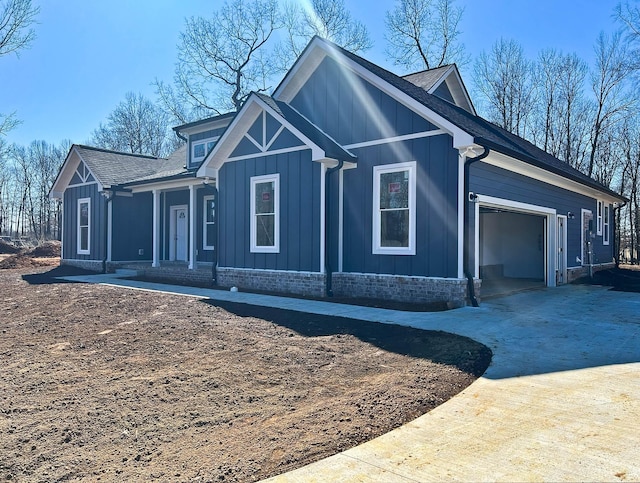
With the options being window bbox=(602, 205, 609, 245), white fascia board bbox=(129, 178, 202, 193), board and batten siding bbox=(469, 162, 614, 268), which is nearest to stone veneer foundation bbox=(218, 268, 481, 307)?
board and batten siding bbox=(469, 162, 614, 268)

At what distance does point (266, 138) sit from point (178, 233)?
7.47 metres

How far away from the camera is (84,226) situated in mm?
18516

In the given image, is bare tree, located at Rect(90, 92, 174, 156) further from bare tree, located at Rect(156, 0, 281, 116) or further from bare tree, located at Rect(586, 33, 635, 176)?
bare tree, located at Rect(586, 33, 635, 176)

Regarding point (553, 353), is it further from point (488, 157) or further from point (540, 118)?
point (540, 118)

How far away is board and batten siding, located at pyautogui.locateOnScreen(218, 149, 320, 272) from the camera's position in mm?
10633

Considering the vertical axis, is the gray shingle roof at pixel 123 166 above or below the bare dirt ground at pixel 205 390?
above

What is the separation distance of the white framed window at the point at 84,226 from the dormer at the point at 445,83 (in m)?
13.2

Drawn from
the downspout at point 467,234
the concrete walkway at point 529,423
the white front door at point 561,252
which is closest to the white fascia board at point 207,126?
the downspout at point 467,234

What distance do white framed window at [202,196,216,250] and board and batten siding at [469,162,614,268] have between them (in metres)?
9.37

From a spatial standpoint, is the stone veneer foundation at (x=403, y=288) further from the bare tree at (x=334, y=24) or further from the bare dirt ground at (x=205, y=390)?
the bare tree at (x=334, y=24)

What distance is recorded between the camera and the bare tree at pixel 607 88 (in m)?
27.3

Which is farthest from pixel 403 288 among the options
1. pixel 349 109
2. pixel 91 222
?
pixel 91 222

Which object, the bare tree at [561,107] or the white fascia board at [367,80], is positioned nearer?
the white fascia board at [367,80]

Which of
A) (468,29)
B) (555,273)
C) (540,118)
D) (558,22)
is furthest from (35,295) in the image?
(540,118)
